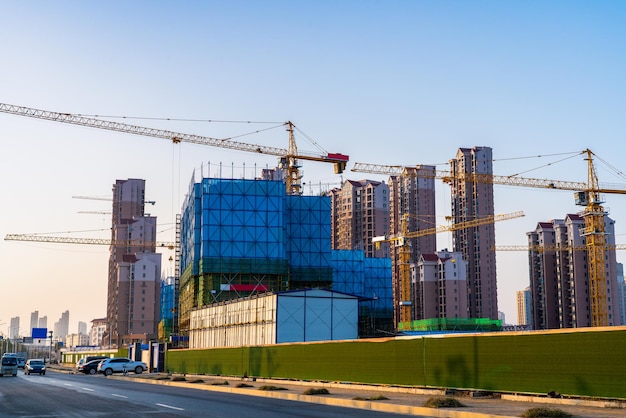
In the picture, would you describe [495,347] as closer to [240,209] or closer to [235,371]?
[235,371]

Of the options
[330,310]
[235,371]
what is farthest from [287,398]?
[330,310]

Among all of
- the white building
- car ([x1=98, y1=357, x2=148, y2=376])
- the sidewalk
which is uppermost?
the white building

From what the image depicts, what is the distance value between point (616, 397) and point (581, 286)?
6751 inches

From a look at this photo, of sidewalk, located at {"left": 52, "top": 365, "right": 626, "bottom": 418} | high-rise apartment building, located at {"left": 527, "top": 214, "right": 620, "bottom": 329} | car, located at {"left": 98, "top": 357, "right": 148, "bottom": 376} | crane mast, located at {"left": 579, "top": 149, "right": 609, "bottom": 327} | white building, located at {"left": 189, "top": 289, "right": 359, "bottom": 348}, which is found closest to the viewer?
sidewalk, located at {"left": 52, "top": 365, "right": 626, "bottom": 418}

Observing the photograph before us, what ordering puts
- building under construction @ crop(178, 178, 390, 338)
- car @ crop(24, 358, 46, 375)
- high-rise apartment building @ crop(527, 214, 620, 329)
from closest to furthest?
car @ crop(24, 358, 46, 375) < building under construction @ crop(178, 178, 390, 338) < high-rise apartment building @ crop(527, 214, 620, 329)

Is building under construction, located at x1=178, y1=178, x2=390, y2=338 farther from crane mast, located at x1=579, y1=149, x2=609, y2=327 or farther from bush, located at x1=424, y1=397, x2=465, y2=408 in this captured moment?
bush, located at x1=424, y1=397, x2=465, y2=408

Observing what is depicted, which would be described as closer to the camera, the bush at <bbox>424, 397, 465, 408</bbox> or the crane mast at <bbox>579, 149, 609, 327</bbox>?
the bush at <bbox>424, 397, 465, 408</bbox>

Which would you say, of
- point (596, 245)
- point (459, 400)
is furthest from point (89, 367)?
point (596, 245)

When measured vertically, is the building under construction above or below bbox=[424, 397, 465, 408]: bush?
above

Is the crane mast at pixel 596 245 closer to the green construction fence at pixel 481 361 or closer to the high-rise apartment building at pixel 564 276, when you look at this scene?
the high-rise apartment building at pixel 564 276

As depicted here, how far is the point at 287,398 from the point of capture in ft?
102

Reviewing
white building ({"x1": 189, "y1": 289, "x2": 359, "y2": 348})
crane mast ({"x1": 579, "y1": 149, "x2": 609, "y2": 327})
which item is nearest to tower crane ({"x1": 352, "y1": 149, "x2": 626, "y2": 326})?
crane mast ({"x1": 579, "y1": 149, "x2": 609, "y2": 327})

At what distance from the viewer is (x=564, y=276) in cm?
18950

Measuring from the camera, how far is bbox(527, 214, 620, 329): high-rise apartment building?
598ft
